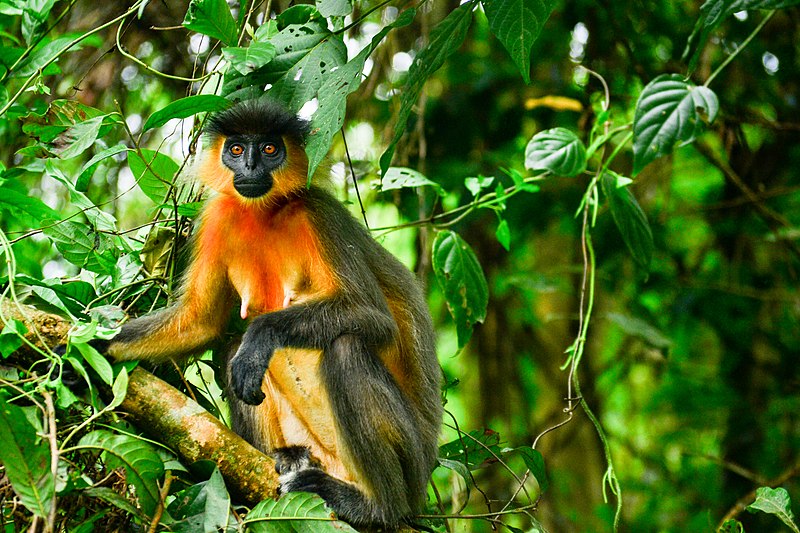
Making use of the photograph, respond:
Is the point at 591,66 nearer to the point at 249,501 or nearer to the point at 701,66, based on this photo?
the point at 701,66

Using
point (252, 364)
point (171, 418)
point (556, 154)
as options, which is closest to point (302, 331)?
point (252, 364)

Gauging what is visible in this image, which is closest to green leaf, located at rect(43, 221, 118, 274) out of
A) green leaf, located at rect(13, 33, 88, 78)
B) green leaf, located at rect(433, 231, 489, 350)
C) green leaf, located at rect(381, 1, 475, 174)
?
green leaf, located at rect(13, 33, 88, 78)

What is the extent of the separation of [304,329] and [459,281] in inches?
46.3

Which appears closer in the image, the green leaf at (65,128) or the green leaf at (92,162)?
the green leaf at (92,162)

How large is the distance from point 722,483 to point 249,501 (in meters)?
8.01

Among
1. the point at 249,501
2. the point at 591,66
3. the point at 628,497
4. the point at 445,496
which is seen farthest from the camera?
the point at 628,497

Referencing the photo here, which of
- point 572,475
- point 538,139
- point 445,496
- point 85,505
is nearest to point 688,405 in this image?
point 572,475

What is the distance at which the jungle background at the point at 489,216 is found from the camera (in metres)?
3.69

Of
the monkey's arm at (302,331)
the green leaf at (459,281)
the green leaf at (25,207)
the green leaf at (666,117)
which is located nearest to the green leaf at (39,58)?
the green leaf at (25,207)

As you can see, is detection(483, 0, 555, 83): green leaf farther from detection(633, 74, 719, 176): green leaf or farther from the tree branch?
the tree branch

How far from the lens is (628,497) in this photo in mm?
13641

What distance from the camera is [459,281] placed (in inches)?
207

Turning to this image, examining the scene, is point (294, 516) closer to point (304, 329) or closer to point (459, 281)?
point (304, 329)

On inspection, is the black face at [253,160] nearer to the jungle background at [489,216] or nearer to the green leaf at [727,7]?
the jungle background at [489,216]
